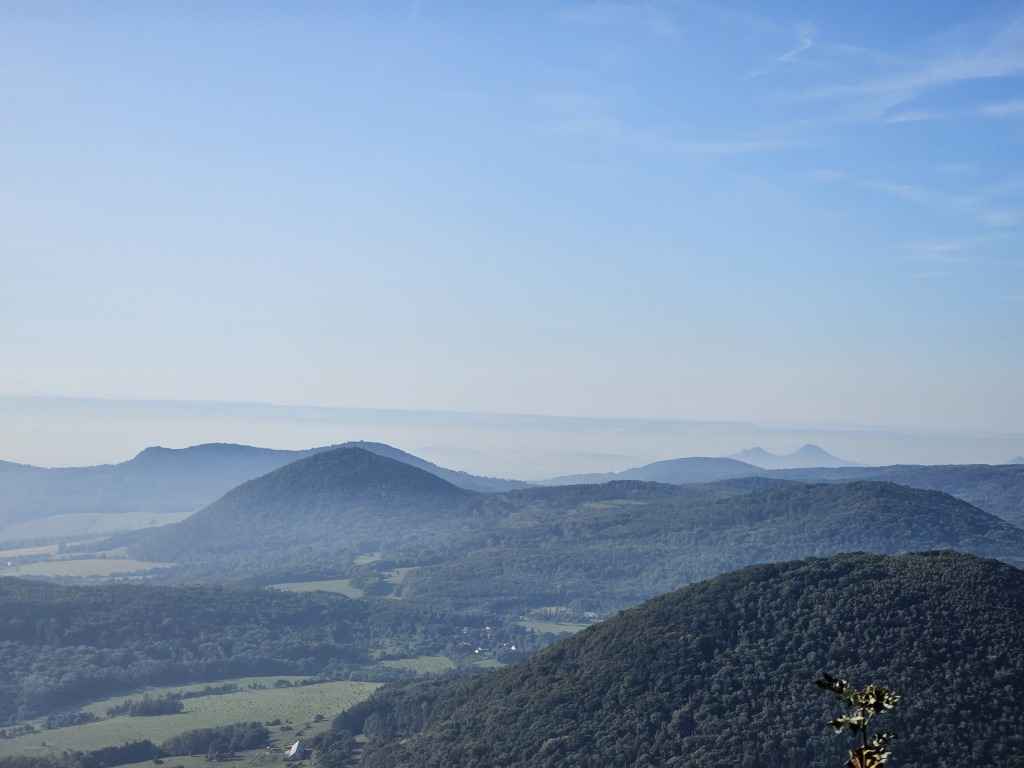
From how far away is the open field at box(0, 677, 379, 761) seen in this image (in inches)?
3132

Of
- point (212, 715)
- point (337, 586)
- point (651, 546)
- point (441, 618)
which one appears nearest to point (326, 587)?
point (337, 586)

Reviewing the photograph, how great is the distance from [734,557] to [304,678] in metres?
79.9

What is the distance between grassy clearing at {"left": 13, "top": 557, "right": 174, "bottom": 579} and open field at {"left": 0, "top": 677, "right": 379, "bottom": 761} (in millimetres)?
79761

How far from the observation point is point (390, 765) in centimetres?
6706

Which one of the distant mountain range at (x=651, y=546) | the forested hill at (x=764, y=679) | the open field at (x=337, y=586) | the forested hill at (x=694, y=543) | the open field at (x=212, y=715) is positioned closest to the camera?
the forested hill at (x=764, y=679)

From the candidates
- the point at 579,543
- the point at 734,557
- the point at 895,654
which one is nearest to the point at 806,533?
the point at 734,557

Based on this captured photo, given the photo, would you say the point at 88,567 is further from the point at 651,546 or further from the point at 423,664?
the point at 651,546

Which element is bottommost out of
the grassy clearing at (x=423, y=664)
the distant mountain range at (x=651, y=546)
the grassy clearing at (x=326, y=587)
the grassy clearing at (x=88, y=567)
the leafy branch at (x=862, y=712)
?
the grassy clearing at (x=423, y=664)

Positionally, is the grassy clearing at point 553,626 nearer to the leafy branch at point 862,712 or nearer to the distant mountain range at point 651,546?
the distant mountain range at point 651,546

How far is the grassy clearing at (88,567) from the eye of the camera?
573ft

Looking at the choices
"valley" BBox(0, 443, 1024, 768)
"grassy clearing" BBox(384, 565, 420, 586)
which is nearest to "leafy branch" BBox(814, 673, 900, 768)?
"valley" BBox(0, 443, 1024, 768)

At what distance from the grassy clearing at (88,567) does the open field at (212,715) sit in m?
79.8

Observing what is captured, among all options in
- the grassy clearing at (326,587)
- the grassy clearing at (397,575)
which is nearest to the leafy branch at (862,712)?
the grassy clearing at (326,587)

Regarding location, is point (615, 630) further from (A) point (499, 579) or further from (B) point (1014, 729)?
(A) point (499, 579)
